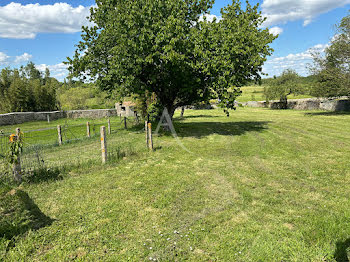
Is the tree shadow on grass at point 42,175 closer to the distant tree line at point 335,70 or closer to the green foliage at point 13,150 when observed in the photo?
the green foliage at point 13,150

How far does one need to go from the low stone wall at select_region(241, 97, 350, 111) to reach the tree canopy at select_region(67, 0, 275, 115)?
21558 mm

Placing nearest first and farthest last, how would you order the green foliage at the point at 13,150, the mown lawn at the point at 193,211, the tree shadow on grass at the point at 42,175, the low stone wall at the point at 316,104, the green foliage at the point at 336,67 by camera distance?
the mown lawn at the point at 193,211 → the green foliage at the point at 13,150 → the tree shadow on grass at the point at 42,175 → the green foliage at the point at 336,67 → the low stone wall at the point at 316,104

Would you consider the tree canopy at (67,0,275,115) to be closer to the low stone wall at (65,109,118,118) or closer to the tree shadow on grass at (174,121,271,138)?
the tree shadow on grass at (174,121,271,138)

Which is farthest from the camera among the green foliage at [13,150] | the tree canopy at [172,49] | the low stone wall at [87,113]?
the low stone wall at [87,113]

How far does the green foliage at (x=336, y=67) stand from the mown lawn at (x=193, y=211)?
21781mm

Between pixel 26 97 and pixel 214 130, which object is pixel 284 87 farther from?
pixel 26 97

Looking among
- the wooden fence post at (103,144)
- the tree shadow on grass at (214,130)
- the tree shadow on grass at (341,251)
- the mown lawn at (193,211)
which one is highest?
the wooden fence post at (103,144)

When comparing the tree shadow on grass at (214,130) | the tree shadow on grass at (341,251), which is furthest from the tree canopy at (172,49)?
the tree shadow on grass at (341,251)

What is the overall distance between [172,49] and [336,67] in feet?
82.4

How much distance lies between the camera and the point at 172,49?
14.0m

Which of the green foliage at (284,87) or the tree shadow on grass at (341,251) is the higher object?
the green foliage at (284,87)

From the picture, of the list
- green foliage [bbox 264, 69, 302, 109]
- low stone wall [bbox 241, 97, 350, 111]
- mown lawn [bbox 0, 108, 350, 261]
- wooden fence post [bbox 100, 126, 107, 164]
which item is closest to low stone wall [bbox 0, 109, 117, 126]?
wooden fence post [bbox 100, 126, 107, 164]

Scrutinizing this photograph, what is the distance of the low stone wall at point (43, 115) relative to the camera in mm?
31469

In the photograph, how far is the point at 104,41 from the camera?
1580cm
